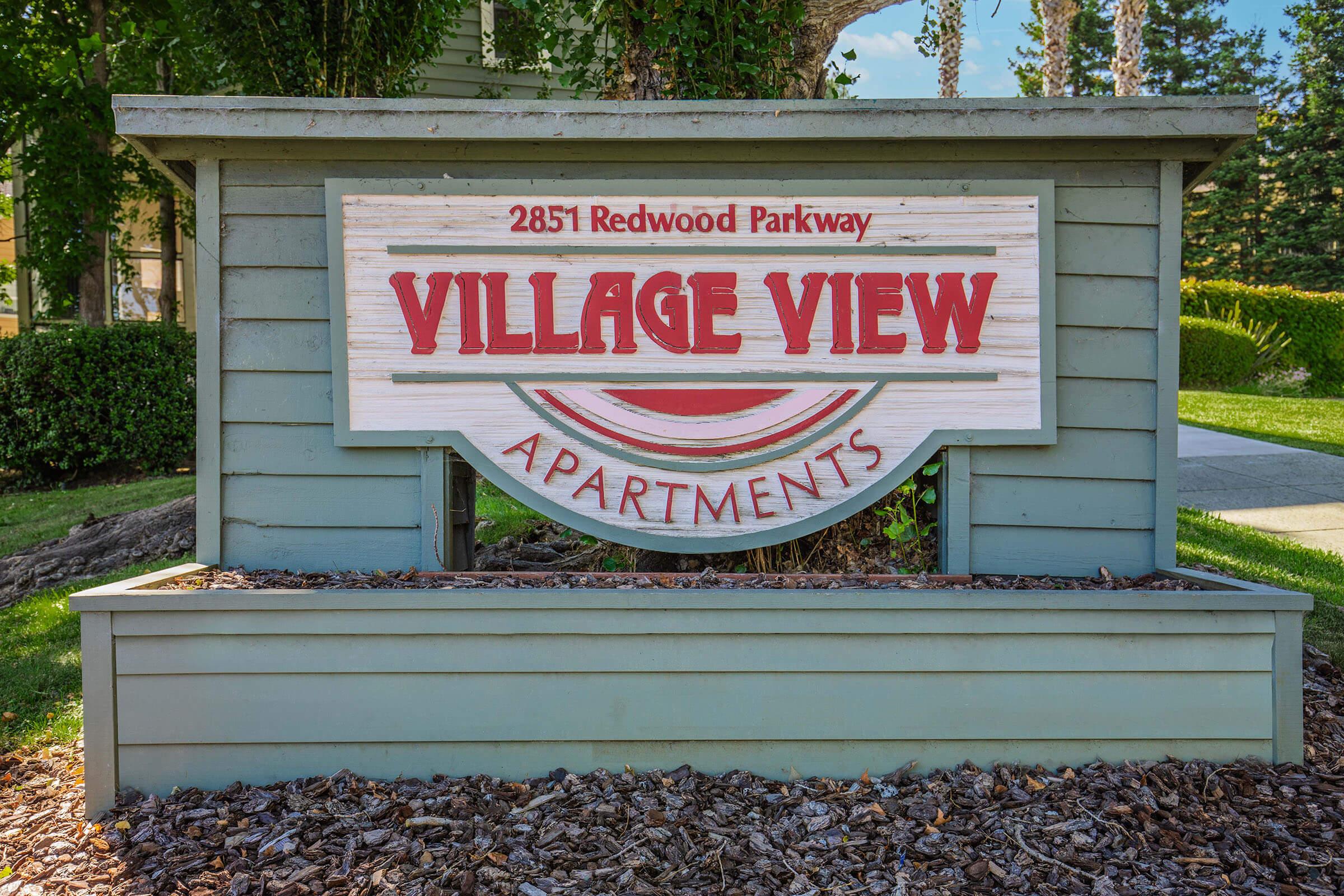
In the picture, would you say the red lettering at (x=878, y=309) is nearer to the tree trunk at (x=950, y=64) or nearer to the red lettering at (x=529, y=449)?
the red lettering at (x=529, y=449)

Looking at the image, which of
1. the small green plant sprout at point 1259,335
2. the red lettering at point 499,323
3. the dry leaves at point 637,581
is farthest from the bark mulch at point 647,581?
the small green plant sprout at point 1259,335

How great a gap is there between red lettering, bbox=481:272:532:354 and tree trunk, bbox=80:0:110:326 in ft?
27.1

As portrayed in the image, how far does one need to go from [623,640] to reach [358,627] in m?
0.77

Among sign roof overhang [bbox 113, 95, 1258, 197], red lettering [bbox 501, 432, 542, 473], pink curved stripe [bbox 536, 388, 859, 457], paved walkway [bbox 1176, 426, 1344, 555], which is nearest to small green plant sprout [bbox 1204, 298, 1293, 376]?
paved walkway [bbox 1176, 426, 1344, 555]

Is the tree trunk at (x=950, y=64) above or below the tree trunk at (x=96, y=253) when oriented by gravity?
above

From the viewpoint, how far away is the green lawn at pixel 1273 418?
8320 mm

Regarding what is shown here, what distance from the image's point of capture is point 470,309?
2867 millimetres

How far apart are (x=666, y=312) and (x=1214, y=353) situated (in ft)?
45.4

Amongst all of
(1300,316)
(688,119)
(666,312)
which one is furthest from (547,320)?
(1300,316)

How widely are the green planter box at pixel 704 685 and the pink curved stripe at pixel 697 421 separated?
Result: 60 cm

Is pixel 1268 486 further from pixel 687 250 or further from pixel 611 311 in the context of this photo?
pixel 611 311

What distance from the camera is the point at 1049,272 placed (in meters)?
2.86

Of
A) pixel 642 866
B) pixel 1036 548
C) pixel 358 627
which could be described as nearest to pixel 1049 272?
pixel 1036 548

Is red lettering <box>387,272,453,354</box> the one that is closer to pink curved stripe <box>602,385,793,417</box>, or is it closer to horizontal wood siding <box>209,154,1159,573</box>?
horizontal wood siding <box>209,154,1159,573</box>
